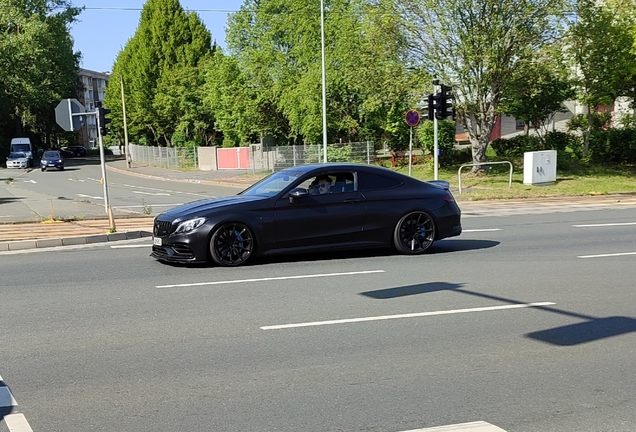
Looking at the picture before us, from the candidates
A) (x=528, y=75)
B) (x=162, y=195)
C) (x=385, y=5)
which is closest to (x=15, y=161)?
(x=162, y=195)

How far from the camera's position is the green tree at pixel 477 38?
27172mm

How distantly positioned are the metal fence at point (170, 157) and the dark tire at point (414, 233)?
43363 mm

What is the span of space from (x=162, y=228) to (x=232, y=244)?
1.03 m

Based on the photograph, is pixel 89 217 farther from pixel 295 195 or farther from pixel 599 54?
pixel 599 54

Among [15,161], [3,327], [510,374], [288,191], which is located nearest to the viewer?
[510,374]

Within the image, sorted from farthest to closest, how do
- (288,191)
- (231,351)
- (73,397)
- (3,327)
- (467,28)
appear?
1. (467,28)
2. (288,191)
3. (3,327)
4. (231,351)
5. (73,397)

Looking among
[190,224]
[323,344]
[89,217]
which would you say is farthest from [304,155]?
[323,344]

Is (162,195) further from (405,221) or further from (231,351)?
(231,351)

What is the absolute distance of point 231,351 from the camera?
590cm

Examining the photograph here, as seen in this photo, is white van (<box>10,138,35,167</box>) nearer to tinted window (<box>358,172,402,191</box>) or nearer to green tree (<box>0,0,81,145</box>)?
green tree (<box>0,0,81,145</box>)

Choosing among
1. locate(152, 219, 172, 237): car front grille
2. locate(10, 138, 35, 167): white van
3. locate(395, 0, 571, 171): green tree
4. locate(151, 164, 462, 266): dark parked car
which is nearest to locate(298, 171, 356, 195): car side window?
locate(151, 164, 462, 266): dark parked car

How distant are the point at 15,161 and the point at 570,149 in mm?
44254

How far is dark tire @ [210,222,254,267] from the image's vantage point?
9922mm

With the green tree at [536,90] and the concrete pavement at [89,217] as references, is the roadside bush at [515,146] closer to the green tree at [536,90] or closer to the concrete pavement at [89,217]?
the green tree at [536,90]
